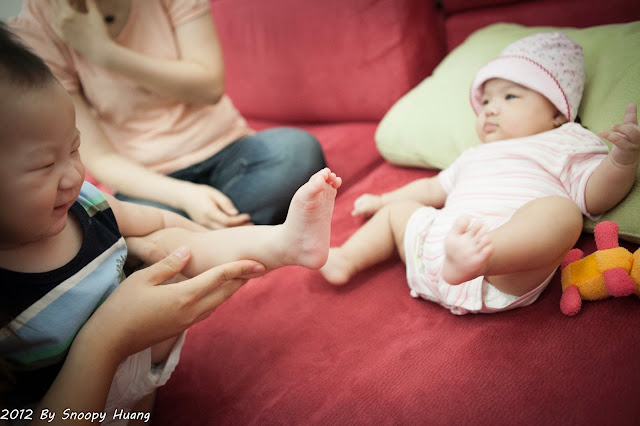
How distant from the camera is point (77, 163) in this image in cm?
56

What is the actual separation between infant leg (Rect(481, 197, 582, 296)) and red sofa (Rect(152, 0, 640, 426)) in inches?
2.6

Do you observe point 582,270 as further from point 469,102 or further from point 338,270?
point 469,102

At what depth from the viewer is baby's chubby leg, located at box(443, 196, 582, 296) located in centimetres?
64

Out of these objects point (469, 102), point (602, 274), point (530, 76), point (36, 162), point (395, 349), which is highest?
point (36, 162)

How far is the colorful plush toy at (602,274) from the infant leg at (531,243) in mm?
36

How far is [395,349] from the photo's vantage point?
73 centimetres

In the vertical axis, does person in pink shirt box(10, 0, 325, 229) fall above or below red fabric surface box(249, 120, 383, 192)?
above

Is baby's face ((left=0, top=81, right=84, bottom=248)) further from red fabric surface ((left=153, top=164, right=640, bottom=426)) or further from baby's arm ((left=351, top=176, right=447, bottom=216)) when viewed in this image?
baby's arm ((left=351, top=176, right=447, bottom=216))

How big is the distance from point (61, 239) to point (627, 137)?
0.90 meters

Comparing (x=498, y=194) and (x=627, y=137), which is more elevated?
(x=627, y=137)

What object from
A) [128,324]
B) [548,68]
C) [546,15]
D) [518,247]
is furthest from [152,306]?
[546,15]

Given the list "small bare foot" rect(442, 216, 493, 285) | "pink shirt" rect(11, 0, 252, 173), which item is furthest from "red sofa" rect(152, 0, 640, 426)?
"pink shirt" rect(11, 0, 252, 173)

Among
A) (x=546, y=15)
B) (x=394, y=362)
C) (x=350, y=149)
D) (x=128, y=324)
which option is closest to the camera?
(x=128, y=324)

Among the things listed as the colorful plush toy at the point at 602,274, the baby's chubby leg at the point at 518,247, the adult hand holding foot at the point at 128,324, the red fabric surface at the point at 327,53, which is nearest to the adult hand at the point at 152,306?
the adult hand holding foot at the point at 128,324
